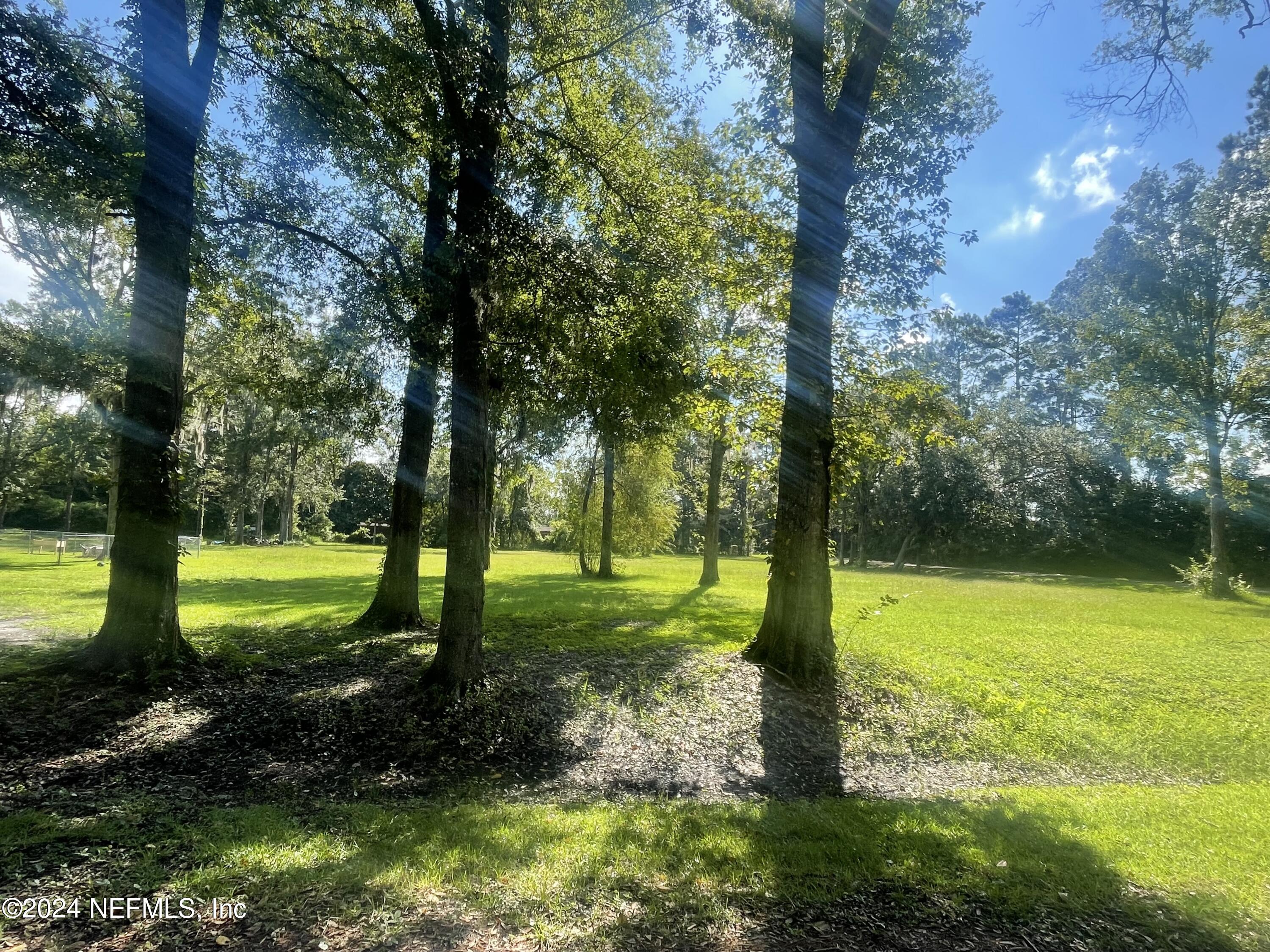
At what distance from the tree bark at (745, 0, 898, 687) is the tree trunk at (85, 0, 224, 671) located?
7.99 metres

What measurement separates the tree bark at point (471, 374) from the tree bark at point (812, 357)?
178 inches

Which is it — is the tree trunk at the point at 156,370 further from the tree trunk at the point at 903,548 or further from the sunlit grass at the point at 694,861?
the tree trunk at the point at 903,548

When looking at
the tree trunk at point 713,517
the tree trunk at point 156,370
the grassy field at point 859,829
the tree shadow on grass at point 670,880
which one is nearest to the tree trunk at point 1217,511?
the grassy field at point 859,829

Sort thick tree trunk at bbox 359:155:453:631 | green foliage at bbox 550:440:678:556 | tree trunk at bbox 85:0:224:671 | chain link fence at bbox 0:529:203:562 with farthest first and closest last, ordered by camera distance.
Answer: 1. green foliage at bbox 550:440:678:556
2. chain link fence at bbox 0:529:203:562
3. thick tree trunk at bbox 359:155:453:631
4. tree trunk at bbox 85:0:224:671

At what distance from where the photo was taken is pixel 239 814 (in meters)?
4.27

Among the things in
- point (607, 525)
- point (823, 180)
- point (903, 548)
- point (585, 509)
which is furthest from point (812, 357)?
point (903, 548)

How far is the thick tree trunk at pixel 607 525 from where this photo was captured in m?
24.3

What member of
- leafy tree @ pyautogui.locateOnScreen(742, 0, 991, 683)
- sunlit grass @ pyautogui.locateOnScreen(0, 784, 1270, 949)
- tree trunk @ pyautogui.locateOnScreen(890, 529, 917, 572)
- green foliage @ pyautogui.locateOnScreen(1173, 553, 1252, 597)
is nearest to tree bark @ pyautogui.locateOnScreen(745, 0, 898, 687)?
leafy tree @ pyautogui.locateOnScreen(742, 0, 991, 683)

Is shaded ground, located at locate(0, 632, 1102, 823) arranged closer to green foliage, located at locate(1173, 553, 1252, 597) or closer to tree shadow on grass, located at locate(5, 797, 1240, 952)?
tree shadow on grass, located at locate(5, 797, 1240, 952)

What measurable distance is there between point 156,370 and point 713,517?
1854 centimetres

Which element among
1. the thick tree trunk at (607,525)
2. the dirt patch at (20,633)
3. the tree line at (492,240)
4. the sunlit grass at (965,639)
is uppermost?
the tree line at (492,240)

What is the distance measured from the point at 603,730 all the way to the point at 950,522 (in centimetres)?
4325

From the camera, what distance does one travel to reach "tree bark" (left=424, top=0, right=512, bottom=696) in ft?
22.2

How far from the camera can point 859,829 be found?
4.73 metres
